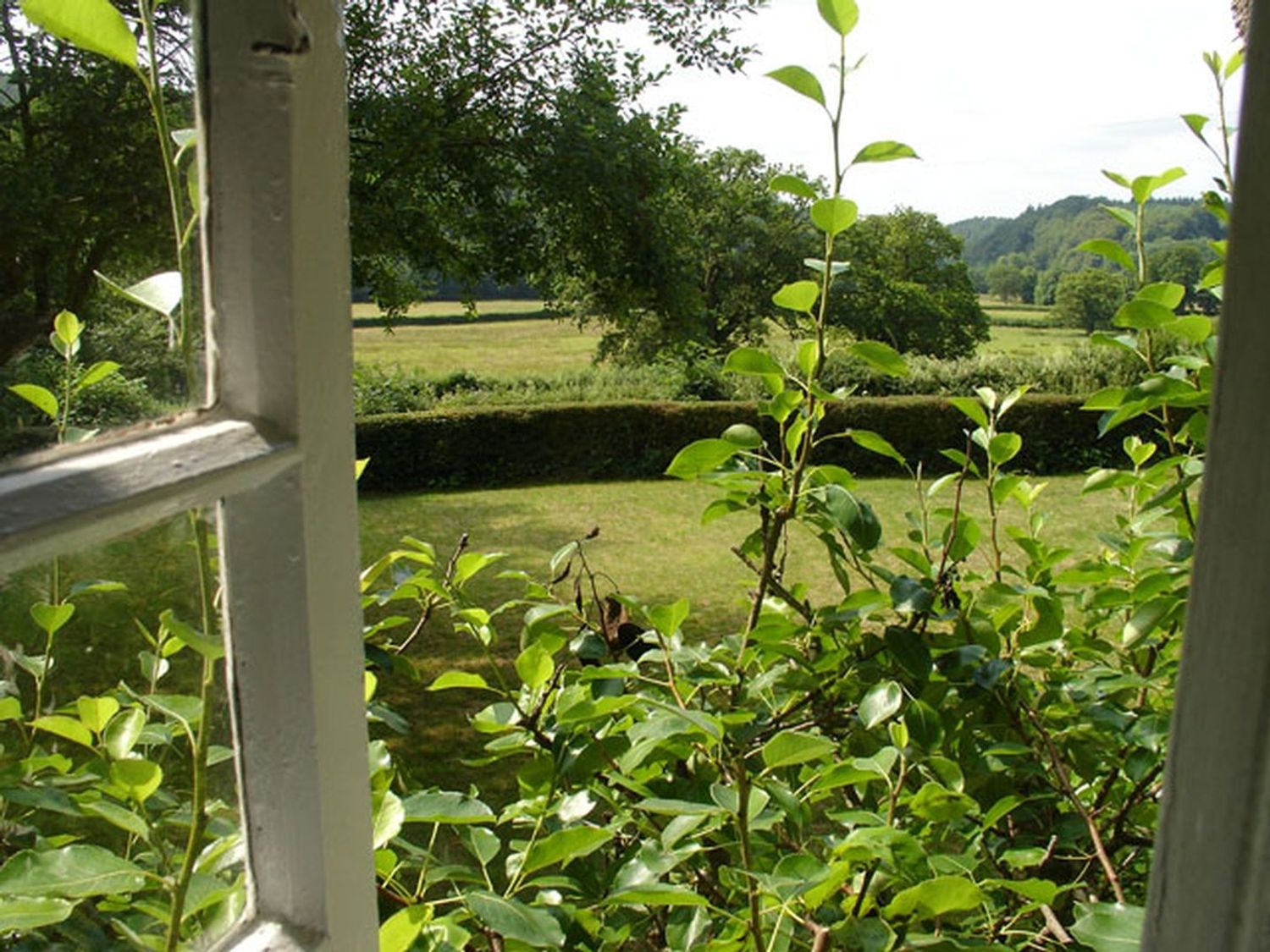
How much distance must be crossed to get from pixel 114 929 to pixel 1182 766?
0.34 meters

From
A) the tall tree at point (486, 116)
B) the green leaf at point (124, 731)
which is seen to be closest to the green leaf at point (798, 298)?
the green leaf at point (124, 731)

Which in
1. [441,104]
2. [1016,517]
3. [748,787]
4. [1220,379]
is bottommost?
[1016,517]

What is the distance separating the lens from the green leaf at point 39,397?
0.27 meters

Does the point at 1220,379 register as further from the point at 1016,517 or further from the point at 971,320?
the point at 971,320

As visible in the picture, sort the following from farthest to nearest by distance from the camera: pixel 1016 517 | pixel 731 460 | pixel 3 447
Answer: pixel 1016 517
pixel 731 460
pixel 3 447

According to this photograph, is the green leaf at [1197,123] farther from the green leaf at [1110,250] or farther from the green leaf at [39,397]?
the green leaf at [39,397]

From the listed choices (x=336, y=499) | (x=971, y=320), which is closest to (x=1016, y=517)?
(x=336, y=499)

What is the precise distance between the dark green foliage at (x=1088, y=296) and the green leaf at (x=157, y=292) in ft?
45.4

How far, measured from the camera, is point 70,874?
1.09 feet

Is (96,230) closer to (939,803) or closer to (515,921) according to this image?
(515,921)

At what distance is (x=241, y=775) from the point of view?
1.27ft

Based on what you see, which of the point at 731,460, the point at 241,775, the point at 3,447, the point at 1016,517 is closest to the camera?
the point at 3,447

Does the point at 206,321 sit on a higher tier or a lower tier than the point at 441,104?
lower

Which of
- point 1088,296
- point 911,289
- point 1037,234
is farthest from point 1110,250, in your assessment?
point 911,289
